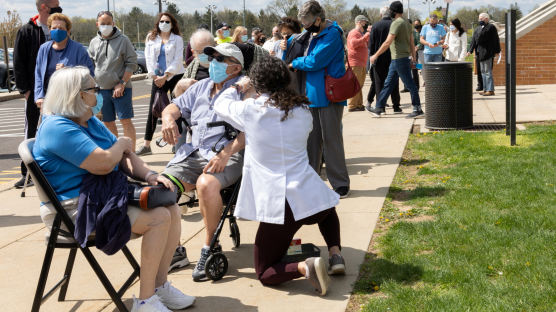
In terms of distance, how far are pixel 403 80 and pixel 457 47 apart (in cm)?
547

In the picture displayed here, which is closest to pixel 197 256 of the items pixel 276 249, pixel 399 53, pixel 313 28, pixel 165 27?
pixel 276 249

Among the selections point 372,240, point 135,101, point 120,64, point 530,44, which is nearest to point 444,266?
point 372,240

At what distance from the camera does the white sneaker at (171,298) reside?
415 cm

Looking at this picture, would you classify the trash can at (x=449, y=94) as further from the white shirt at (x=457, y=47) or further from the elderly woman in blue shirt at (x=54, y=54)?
the white shirt at (x=457, y=47)

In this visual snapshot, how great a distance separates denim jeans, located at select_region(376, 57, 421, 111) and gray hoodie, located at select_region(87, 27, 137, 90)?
4905 mm

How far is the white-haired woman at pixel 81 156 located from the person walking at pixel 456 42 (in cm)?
1390

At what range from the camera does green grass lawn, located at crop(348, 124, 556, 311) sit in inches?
160

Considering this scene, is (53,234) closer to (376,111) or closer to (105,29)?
(105,29)

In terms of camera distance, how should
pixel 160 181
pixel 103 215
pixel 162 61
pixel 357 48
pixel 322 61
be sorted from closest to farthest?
pixel 103 215
pixel 160 181
pixel 322 61
pixel 162 61
pixel 357 48

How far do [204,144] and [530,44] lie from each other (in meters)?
15.0

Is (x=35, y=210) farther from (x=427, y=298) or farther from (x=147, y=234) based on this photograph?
(x=427, y=298)

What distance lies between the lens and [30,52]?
8039 mm

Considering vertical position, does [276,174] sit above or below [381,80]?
below

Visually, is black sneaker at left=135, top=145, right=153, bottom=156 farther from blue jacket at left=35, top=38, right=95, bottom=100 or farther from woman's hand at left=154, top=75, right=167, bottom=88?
blue jacket at left=35, top=38, right=95, bottom=100
